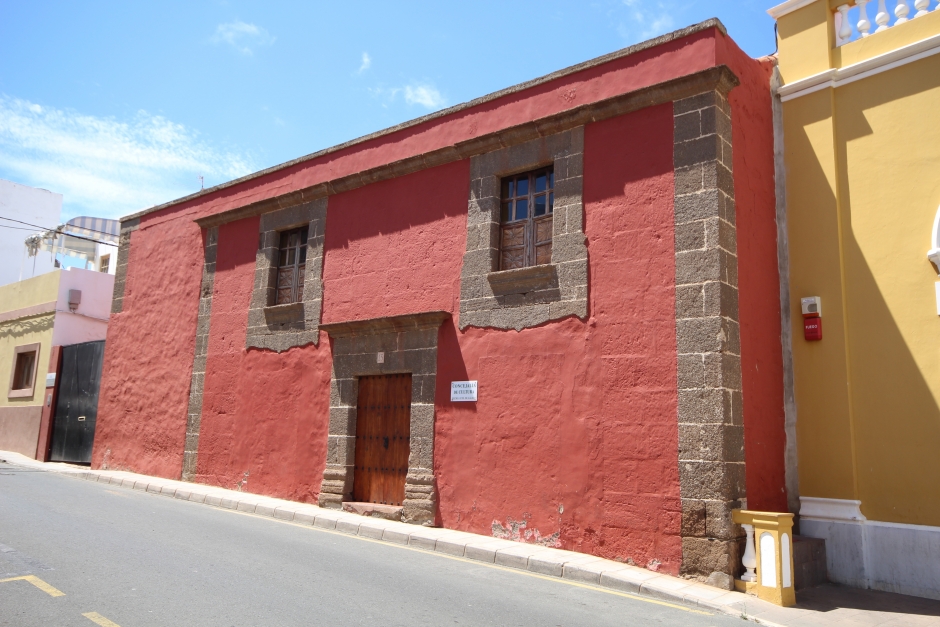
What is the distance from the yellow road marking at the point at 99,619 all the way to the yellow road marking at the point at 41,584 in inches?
21.1

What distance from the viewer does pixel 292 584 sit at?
5.39 metres

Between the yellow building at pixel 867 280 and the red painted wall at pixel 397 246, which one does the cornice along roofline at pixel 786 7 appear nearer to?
the yellow building at pixel 867 280

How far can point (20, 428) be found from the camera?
16.8 metres

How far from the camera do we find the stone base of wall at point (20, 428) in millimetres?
16125

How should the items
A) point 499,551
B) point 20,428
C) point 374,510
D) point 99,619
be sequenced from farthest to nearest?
point 20,428 < point 374,510 < point 499,551 < point 99,619

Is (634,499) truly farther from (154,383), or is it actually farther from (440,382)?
(154,383)

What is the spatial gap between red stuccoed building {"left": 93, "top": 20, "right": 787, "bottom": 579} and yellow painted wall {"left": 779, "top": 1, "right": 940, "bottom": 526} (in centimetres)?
40

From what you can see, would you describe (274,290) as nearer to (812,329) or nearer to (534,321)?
(534,321)

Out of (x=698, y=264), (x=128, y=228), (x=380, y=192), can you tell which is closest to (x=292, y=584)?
(x=698, y=264)

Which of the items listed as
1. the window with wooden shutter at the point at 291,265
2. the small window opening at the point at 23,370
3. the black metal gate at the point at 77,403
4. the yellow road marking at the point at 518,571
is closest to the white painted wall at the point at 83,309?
the black metal gate at the point at 77,403

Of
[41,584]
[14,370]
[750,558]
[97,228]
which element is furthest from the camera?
[97,228]

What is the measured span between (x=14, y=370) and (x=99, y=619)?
16.0 m

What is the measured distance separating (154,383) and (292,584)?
28.3 ft

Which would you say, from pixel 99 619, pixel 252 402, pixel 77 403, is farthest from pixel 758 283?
pixel 77 403
